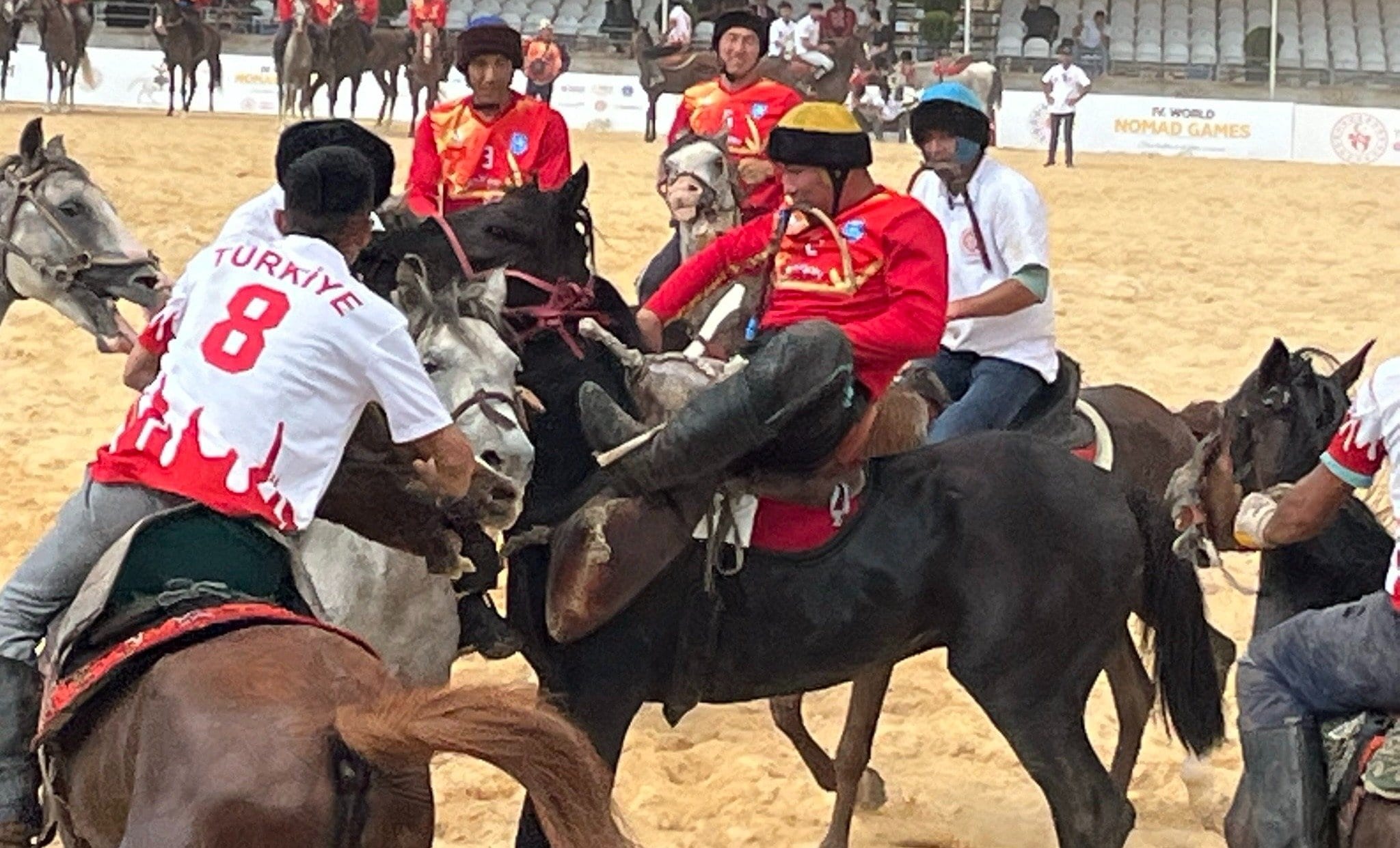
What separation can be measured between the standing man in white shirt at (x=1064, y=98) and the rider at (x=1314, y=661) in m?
24.7

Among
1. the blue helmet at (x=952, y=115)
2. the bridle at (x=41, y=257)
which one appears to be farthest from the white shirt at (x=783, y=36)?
the blue helmet at (x=952, y=115)

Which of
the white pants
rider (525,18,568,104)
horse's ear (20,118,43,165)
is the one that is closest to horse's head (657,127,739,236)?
horse's ear (20,118,43,165)

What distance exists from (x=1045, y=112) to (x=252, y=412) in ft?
97.4

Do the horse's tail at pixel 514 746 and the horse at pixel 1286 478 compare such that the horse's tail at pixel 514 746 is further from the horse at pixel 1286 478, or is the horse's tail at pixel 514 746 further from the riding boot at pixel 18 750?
the horse at pixel 1286 478

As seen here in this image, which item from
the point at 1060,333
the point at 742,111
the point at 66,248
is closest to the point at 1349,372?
the point at 742,111

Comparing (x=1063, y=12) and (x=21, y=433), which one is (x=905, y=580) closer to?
(x=21, y=433)

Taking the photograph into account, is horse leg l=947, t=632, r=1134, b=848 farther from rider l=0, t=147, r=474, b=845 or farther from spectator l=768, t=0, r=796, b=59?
spectator l=768, t=0, r=796, b=59

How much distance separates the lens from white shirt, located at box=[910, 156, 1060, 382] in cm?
693

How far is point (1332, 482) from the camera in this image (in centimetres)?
422

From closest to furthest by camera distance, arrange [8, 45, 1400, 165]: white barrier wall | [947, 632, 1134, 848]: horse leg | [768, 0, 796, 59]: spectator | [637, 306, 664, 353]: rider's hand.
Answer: [947, 632, 1134, 848]: horse leg < [637, 306, 664, 353]: rider's hand < [8, 45, 1400, 165]: white barrier wall < [768, 0, 796, 59]: spectator

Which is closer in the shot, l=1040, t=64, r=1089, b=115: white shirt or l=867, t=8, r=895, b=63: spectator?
l=1040, t=64, r=1089, b=115: white shirt

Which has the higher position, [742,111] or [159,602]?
[742,111]

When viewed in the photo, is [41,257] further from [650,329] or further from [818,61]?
[818,61]

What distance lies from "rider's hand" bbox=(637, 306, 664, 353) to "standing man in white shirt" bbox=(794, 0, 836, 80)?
2409 centimetres
